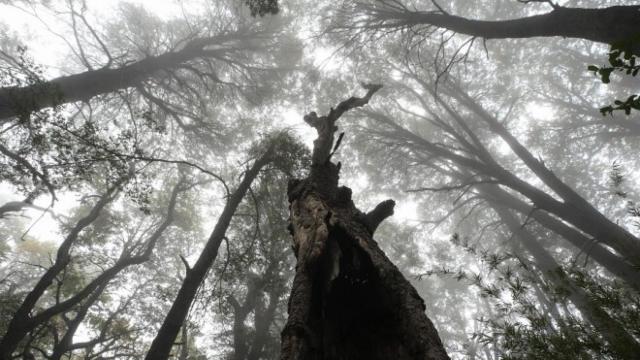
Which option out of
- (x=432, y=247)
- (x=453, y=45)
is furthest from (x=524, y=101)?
(x=432, y=247)

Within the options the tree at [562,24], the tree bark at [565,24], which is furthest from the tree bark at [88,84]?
the tree bark at [565,24]

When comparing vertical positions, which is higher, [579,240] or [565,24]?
[579,240]

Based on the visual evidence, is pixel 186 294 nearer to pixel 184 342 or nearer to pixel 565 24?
pixel 184 342

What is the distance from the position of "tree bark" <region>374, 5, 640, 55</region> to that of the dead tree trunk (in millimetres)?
2881

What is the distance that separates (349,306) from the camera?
72.7 inches

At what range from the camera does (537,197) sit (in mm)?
8836

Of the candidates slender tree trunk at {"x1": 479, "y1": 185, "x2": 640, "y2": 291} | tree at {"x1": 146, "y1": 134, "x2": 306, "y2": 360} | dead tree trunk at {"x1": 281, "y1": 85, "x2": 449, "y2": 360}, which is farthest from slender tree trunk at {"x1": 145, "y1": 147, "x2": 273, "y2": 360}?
slender tree trunk at {"x1": 479, "y1": 185, "x2": 640, "y2": 291}

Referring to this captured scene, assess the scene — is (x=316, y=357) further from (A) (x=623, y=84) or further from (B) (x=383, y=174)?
(A) (x=623, y=84)

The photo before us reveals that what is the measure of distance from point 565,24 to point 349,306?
5.56 m

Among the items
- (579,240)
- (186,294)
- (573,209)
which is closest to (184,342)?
(186,294)

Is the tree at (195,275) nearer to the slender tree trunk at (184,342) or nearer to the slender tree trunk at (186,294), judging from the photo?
the slender tree trunk at (186,294)

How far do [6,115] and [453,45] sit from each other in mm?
16818

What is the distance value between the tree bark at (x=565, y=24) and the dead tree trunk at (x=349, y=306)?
9.45 feet

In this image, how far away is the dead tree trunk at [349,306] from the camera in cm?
156
